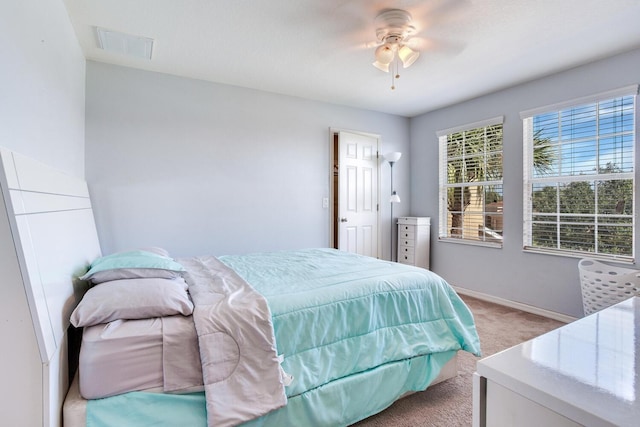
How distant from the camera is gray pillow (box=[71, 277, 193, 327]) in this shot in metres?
1.26

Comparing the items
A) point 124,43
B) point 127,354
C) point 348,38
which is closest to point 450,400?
point 127,354

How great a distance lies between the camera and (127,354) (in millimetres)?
1221

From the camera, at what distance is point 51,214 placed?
1.47 metres

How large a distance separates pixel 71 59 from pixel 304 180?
8.17ft

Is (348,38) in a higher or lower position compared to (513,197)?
higher

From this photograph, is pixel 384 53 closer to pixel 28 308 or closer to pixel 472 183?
pixel 472 183

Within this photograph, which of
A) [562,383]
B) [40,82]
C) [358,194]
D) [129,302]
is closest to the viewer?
[562,383]

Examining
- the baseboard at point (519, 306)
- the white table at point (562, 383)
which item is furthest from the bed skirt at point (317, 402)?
the baseboard at point (519, 306)

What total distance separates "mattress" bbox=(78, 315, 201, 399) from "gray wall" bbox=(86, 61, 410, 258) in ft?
6.90

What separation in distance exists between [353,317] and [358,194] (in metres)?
2.84

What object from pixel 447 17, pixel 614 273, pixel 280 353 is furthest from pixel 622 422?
pixel 614 273

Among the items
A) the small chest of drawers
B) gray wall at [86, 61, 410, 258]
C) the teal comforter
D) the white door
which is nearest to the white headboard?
the teal comforter

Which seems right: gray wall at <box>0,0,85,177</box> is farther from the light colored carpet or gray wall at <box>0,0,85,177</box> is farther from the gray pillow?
the light colored carpet

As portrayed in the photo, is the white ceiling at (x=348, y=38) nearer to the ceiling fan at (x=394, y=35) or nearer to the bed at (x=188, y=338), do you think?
the ceiling fan at (x=394, y=35)
